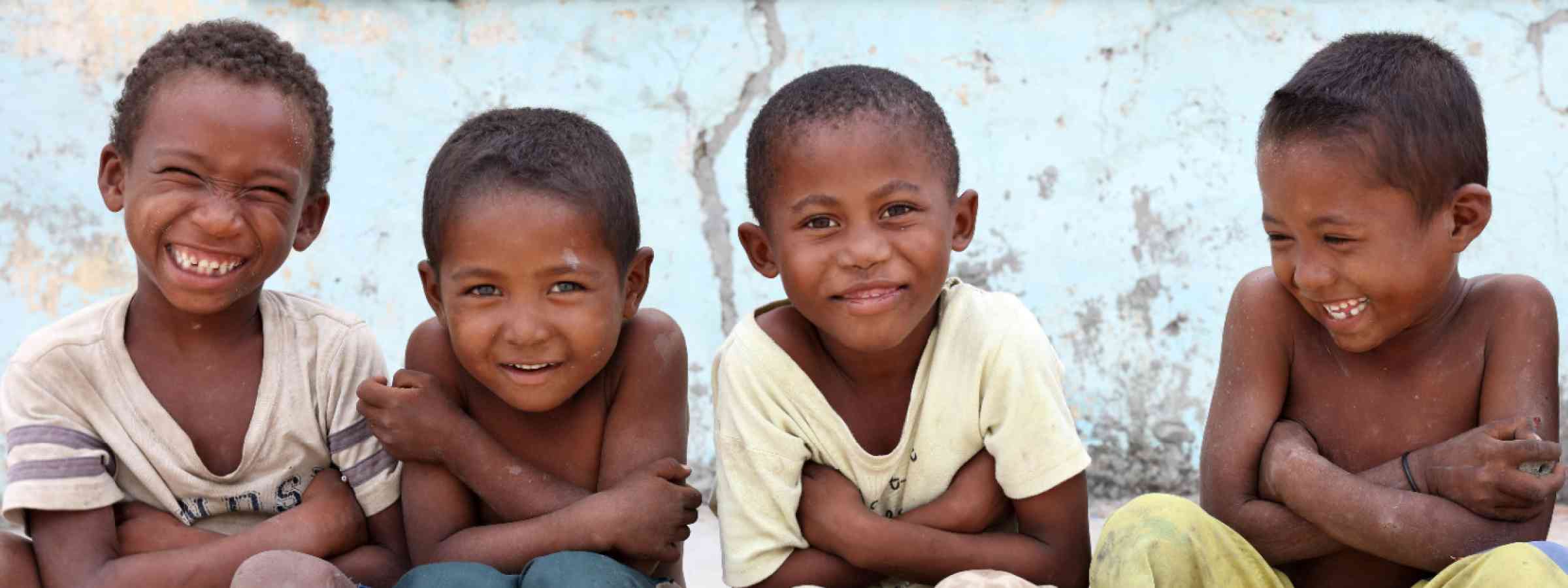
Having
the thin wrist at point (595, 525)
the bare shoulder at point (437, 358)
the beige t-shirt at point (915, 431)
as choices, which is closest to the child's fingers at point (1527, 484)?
the beige t-shirt at point (915, 431)

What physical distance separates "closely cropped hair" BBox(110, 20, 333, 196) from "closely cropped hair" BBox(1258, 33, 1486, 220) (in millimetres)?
1643

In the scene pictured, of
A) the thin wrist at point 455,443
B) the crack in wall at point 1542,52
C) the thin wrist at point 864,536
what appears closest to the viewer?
the thin wrist at point 864,536

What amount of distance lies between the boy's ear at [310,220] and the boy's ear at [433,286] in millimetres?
243

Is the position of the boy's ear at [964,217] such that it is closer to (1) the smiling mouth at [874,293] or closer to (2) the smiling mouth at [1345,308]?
(1) the smiling mouth at [874,293]

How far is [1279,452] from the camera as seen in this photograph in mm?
2420

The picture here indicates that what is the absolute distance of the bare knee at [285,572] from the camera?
2.20m

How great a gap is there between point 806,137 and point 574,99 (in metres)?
2.02

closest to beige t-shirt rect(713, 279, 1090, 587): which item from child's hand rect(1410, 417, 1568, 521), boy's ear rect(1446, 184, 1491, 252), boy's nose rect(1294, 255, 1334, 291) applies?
boy's nose rect(1294, 255, 1334, 291)

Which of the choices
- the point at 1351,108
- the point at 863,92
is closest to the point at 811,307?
the point at 863,92

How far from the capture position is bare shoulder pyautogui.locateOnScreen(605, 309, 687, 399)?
2.64 m

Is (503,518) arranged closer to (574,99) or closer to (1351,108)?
(1351,108)

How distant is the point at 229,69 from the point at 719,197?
78.0 inches

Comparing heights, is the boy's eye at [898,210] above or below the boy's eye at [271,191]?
below

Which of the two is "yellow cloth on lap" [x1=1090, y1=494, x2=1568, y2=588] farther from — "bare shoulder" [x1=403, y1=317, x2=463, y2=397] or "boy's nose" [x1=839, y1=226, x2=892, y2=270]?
"bare shoulder" [x1=403, y1=317, x2=463, y2=397]
